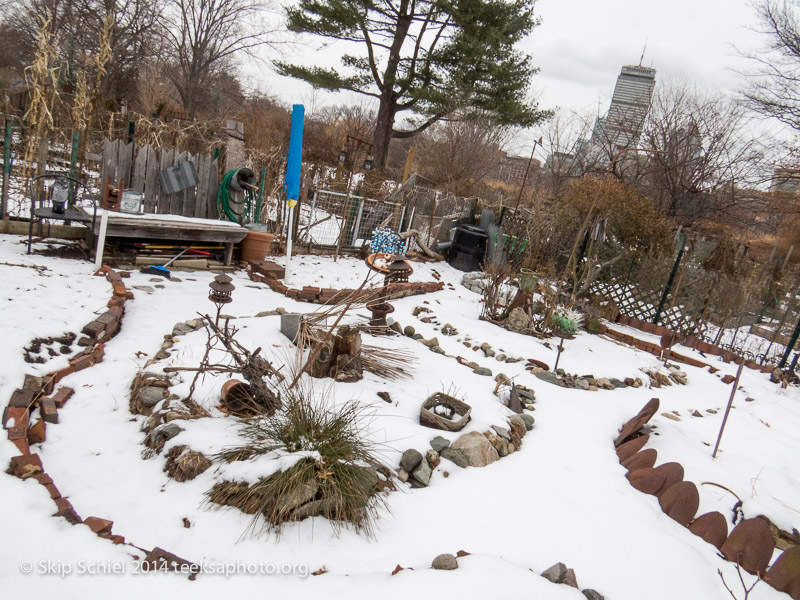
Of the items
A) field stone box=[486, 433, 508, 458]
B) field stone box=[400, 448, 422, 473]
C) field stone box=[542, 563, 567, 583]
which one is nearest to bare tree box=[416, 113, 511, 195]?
field stone box=[486, 433, 508, 458]

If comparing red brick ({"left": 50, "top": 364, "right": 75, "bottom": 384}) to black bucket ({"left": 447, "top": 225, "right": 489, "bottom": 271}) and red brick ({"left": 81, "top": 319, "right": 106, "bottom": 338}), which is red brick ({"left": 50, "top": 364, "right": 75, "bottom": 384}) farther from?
black bucket ({"left": 447, "top": 225, "right": 489, "bottom": 271})

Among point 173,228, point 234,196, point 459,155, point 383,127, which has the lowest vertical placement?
point 173,228

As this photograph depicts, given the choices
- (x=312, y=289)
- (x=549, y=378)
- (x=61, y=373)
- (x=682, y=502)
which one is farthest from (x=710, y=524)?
(x=312, y=289)

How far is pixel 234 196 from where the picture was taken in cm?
641

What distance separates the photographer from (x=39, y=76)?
547 centimetres

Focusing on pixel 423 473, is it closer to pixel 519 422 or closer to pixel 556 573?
pixel 556 573

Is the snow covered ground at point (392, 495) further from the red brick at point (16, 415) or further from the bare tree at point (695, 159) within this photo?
the bare tree at point (695, 159)

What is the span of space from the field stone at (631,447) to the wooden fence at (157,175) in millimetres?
5857

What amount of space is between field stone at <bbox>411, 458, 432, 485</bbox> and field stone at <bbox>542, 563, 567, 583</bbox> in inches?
31.2

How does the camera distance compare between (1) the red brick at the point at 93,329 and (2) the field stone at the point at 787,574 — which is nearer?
(2) the field stone at the point at 787,574

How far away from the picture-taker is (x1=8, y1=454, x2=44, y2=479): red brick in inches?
79.4

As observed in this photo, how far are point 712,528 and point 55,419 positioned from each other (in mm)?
3756

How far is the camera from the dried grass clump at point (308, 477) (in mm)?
2174

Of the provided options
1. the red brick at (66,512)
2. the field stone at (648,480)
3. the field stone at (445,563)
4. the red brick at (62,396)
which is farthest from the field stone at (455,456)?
the red brick at (62,396)
